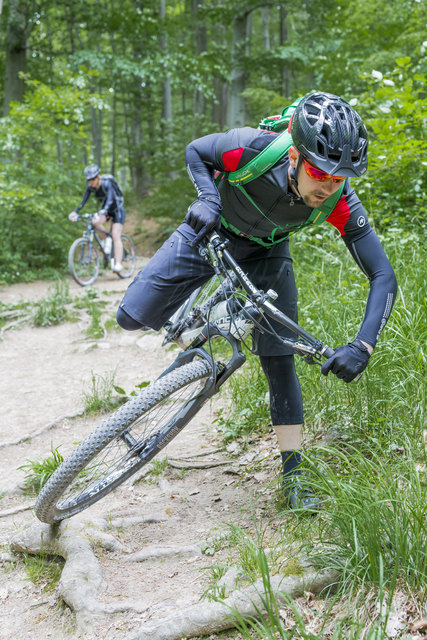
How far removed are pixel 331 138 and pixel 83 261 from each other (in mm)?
8948

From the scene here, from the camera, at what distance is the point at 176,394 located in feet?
8.80

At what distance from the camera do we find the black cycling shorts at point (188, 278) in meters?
2.85

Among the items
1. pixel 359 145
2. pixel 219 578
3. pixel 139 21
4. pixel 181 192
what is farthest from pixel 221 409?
pixel 139 21

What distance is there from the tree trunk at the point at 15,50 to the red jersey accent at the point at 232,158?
11.4m

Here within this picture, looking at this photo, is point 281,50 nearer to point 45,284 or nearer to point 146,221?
point 146,221

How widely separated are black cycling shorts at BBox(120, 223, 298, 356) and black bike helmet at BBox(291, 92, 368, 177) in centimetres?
85

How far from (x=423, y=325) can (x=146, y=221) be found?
15.1 metres

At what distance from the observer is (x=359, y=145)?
7.41 feet

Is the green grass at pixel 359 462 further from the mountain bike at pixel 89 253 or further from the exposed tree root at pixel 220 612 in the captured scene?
the mountain bike at pixel 89 253

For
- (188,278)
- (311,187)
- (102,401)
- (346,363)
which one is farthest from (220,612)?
(102,401)

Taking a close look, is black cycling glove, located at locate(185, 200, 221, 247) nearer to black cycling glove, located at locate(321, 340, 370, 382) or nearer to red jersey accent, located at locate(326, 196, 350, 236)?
red jersey accent, located at locate(326, 196, 350, 236)

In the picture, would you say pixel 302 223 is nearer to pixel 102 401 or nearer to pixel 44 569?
pixel 44 569

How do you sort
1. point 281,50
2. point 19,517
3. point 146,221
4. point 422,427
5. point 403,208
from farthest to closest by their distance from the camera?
point 146,221 < point 281,50 < point 403,208 < point 19,517 < point 422,427

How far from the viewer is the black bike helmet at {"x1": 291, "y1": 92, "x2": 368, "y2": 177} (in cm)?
218
